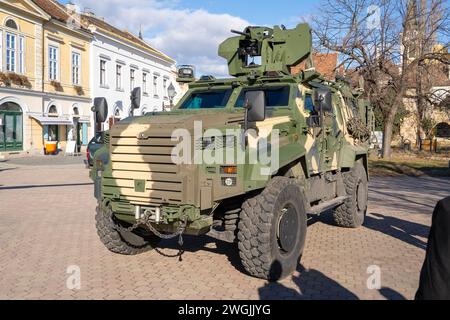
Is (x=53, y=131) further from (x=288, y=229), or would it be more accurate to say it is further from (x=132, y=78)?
(x=288, y=229)

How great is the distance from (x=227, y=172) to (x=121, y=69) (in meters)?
32.2

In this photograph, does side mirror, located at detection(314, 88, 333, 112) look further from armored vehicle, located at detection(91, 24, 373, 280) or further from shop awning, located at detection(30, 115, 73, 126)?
shop awning, located at detection(30, 115, 73, 126)

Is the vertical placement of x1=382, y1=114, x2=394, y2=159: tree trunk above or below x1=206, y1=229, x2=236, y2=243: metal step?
above

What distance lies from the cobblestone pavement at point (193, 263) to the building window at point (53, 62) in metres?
19.4

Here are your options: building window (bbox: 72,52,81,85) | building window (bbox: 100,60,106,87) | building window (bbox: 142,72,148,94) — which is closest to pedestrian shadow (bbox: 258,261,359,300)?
building window (bbox: 72,52,81,85)

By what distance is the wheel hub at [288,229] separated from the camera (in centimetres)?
529

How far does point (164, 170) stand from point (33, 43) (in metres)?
24.0

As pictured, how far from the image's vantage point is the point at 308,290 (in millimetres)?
4969

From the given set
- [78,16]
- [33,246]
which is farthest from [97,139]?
[78,16]

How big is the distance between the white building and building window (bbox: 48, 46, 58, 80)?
11.9ft

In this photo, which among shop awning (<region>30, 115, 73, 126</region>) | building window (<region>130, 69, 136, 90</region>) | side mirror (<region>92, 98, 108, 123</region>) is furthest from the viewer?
building window (<region>130, 69, 136, 90</region>)

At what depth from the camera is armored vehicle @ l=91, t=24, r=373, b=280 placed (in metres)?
4.85
